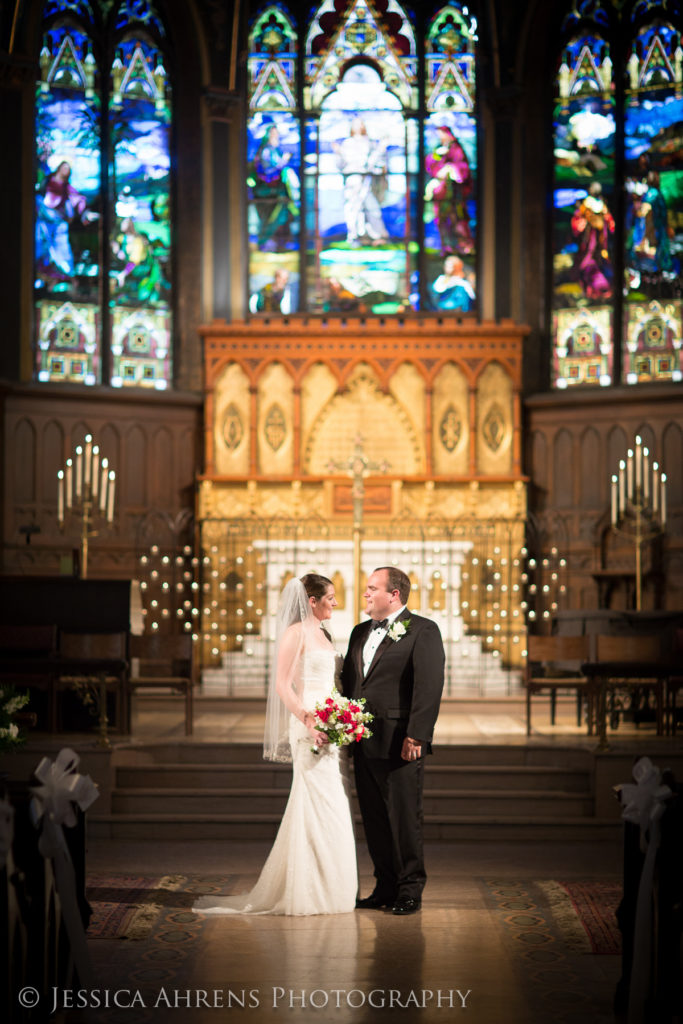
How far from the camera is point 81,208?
16.5 m

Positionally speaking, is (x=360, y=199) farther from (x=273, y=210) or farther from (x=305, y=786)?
(x=305, y=786)

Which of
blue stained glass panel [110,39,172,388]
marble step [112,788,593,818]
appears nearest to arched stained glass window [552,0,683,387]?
blue stained glass panel [110,39,172,388]

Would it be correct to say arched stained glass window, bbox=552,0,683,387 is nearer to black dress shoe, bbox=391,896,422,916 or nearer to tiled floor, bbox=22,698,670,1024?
tiled floor, bbox=22,698,670,1024

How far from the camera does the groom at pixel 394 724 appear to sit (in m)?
6.53

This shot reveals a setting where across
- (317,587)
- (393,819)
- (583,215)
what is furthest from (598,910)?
(583,215)

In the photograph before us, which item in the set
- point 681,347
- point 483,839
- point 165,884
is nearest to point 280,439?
point 681,347

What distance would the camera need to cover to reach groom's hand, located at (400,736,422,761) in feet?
21.3

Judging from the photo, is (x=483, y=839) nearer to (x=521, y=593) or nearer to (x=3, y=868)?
(x=3, y=868)

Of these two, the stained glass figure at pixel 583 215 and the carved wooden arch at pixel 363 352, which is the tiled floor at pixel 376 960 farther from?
the stained glass figure at pixel 583 215

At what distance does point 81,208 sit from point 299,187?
8.88ft

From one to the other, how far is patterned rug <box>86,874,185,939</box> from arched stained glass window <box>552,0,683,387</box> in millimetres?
10591

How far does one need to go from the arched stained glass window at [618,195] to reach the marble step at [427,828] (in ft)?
27.7

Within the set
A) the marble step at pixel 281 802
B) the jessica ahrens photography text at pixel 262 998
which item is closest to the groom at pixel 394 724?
the jessica ahrens photography text at pixel 262 998

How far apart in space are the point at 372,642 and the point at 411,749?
58 centimetres
